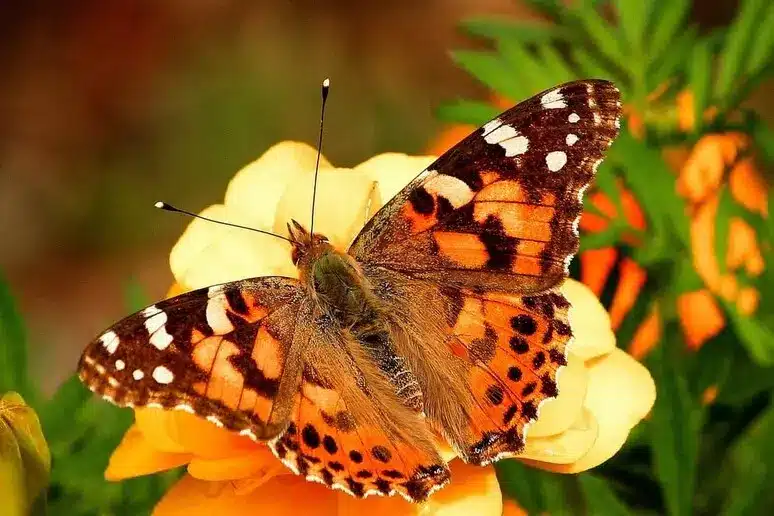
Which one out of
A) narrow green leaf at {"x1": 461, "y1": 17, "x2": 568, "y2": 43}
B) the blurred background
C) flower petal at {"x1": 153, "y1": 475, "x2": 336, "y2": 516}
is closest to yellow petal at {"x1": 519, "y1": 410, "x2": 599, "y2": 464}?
flower petal at {"x1": 153, "y1": 475, "x2": 336, "y2": 516}


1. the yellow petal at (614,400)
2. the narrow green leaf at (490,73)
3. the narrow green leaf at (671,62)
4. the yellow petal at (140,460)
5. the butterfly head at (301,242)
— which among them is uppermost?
the narrow green leaf at (671,62)

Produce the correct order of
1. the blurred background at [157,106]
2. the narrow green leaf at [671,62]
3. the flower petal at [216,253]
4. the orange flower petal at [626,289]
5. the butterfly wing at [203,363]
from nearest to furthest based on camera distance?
the butterfly wing at [203,363] < the flower petal at [216,253] < the orange flower petal at [626,289] < the narrow green leaf at [671,62] < the blurred background at [157,106]

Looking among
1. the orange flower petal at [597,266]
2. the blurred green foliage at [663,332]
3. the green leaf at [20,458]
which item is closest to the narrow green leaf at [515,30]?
the blurred green foliage at [663,332]

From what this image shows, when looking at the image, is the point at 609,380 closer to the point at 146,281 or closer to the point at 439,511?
the point at 439,511

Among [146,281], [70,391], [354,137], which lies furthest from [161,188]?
[70,391]

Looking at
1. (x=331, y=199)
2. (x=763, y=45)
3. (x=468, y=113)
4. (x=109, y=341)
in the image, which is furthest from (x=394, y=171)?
(x=763, y=45)

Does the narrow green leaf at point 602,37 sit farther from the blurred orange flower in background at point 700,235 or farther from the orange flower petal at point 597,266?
the orange flower petal at point 597,266

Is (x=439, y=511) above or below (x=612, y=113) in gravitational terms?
below
